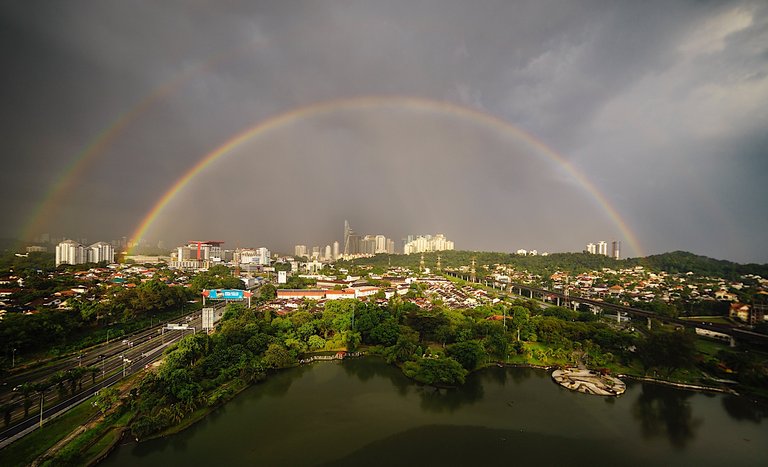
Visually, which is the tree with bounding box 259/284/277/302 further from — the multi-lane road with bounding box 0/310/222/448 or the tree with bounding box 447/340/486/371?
the tree with bounding box 447/340/486/371

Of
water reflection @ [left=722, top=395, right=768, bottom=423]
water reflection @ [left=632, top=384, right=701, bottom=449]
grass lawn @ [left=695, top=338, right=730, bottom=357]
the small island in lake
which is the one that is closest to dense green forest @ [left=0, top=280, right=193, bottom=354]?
the small island in lake

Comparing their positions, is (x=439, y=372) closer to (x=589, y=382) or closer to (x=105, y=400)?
(x=589, y=382)

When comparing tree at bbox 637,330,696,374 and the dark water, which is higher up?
tree at bbox 637,330,696,374

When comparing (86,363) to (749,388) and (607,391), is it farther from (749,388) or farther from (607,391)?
(749,388)

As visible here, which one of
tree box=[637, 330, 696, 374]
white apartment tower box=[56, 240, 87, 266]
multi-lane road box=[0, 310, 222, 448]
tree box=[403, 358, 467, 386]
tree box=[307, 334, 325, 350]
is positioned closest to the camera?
multi-lane road box=[0, 310, 222, 448]

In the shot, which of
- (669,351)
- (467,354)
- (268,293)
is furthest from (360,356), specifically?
(268,293)

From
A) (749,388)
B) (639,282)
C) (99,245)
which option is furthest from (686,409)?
(99,245)
